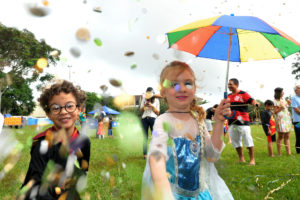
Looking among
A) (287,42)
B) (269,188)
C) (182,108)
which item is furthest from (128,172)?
(287,42)

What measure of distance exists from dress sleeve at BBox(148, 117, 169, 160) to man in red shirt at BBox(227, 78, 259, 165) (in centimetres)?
365

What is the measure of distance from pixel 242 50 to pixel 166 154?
1974 millimetres

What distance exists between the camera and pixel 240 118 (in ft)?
17.7

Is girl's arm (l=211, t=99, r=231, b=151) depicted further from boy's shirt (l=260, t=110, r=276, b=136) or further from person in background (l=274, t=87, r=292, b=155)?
boy's shirt (l=260, t=110, r=276, b=136)

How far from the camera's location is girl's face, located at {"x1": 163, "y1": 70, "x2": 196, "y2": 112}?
6.70ft

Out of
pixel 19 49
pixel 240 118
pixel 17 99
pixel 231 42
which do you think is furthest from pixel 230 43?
pixel 17 99

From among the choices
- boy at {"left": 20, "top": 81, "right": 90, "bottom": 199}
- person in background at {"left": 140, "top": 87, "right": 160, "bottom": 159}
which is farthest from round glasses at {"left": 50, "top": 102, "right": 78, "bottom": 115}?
person in background at {"left": 140, "top": 87, "right": 160, "bottom": 159}

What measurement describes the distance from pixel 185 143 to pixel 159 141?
0.77ft

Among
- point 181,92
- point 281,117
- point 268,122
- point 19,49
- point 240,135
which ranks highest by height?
point 19,49

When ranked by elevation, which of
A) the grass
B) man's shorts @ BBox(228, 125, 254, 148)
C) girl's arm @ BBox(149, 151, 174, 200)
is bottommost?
the grass

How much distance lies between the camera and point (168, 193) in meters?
1.58

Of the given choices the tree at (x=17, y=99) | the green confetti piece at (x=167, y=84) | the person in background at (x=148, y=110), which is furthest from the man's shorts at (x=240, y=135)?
the tree at (x=17, y=99)

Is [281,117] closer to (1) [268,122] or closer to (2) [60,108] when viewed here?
(1) [268,122]

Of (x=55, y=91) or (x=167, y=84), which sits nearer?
(x=167, y=84)
